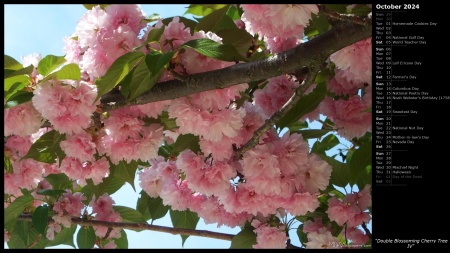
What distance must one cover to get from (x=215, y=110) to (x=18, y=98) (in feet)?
1.74

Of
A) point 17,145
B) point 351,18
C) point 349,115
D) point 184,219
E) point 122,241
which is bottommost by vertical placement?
point 122,241

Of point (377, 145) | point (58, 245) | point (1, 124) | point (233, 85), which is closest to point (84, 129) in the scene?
point (1, 124)

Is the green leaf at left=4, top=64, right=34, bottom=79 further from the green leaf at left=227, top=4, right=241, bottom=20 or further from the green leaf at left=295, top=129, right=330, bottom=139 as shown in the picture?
the green leaf at left=295, top=129, right=330, bottom=139

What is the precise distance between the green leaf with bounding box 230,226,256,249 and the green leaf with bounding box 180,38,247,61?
0.76 metres

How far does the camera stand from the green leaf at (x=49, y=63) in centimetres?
149

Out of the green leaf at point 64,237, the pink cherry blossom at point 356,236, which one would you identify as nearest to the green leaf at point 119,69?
the pink cherry blossom at point 356,236

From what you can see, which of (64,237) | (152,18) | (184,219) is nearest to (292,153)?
(152,18)

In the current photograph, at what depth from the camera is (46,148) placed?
5.78 ft

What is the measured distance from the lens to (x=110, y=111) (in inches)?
63.7

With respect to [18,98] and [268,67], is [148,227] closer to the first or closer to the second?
[18,98]

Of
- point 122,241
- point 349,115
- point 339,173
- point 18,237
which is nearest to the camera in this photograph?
point 349,115

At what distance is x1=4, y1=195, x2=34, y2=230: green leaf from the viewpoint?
2217 mm

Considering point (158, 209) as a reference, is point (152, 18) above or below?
above

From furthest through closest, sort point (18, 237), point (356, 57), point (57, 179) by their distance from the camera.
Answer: point (18, 237) → point (57, 179) → point (356, 57)
